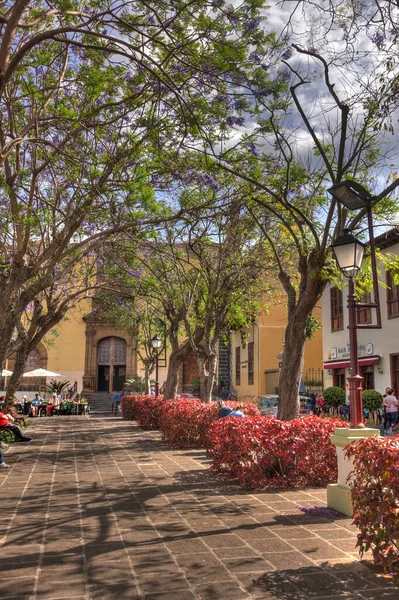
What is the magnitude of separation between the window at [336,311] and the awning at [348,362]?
5.21 feet

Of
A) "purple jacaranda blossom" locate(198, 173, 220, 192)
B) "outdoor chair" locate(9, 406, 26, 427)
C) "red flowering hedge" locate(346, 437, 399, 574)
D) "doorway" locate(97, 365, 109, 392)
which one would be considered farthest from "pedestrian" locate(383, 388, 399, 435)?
"doorway" locate(97, 365, 109, 392)

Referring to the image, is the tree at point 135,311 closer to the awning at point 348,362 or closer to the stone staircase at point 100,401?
the stone staircase at point 100,401

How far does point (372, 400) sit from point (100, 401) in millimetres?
21559

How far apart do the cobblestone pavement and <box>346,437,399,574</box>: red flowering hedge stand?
0.24m

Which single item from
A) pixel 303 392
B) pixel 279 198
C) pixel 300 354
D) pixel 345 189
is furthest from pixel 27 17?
pixel 303 392

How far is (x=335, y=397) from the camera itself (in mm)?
22312

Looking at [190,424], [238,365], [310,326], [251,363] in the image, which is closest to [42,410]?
[251,363]

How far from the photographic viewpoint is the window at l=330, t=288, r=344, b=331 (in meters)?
24.5

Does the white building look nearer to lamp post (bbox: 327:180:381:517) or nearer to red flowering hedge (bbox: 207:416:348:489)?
red flowering hedge (bbox: 207:416:348:489)

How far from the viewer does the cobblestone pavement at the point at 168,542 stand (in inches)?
156

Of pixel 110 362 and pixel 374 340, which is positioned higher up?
pixel 374 340

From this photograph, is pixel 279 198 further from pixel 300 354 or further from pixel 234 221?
pixel 234 221

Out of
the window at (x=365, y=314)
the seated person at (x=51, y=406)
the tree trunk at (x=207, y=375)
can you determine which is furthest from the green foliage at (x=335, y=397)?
the seated person at (x=51, y=406)

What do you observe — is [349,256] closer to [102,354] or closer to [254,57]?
[254,57]
